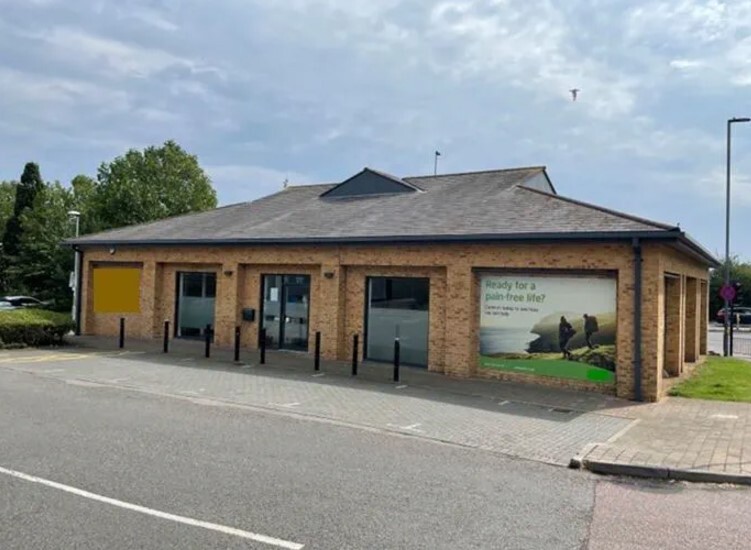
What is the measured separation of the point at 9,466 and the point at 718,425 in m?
9.27

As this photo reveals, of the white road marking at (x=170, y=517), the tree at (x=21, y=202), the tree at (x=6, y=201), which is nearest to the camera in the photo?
the white road marking at (x=170, y=517)

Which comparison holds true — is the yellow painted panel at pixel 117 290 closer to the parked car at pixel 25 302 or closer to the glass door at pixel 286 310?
the glass door at pixel 286 310

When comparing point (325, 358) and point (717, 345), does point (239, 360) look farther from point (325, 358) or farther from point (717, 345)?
point (717, 345)

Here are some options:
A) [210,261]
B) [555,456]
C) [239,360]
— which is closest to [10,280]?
[210,261]

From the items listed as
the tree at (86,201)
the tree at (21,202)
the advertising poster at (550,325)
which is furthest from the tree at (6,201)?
the advertising poster at (550,325)

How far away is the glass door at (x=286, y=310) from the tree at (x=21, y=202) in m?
37.7

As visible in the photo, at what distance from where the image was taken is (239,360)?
1568 centimetres

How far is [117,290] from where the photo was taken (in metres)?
21.0

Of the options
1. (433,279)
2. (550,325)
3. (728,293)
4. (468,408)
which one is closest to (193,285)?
(433,279)

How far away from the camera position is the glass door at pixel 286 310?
1709 cm

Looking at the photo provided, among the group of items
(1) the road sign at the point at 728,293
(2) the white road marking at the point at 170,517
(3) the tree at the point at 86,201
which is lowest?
(2) the white road marking at the point at 170,517

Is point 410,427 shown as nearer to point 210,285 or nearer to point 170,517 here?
point 170,517

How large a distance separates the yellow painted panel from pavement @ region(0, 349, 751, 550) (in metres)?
12.3

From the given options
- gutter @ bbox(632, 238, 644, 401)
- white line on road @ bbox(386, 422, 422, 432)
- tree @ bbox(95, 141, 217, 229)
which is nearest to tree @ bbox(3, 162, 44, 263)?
tree @ bbox(95, 141, 217, 229)
